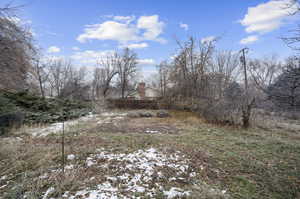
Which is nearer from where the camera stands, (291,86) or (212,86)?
(291,86)

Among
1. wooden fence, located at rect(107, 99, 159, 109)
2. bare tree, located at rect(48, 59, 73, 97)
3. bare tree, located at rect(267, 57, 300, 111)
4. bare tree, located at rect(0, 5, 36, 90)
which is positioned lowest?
wooden fence, located at rect(107, 99, 159, 109)

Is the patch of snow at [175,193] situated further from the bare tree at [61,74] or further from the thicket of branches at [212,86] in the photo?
the bare tree at [61,74]

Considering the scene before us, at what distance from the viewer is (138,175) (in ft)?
8.44

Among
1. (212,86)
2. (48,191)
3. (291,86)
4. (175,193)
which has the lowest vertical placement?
(175,193)

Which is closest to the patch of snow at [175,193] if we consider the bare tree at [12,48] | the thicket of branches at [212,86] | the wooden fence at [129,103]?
the bare tree at [12,48]

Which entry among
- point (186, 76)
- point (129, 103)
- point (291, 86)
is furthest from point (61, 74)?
point (291, 86)

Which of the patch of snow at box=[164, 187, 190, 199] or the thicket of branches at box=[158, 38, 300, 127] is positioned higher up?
the thicket of branches at box=[158, 38, 300, 127]

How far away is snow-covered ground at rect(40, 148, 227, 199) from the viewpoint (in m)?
2.12

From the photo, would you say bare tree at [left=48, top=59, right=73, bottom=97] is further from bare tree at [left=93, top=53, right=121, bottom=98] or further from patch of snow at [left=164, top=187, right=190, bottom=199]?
patch of snow at [left=164, top=187, right=190, bottom=199]

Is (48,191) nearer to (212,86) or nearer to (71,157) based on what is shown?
(71,157)

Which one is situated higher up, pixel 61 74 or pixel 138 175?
pixel 61 74

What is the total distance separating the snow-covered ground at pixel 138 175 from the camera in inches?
83.5

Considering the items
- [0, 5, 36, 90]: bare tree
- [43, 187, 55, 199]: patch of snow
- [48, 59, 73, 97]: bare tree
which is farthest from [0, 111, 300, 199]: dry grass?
[48, 59, 73, 97]: bare tree

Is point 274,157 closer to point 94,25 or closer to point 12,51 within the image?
point 12,51
